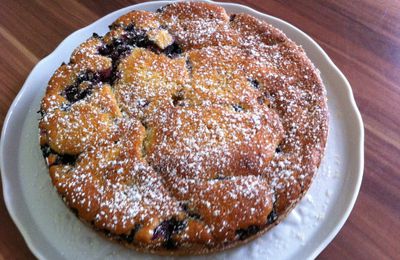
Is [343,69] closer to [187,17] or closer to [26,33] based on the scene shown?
[187,17]

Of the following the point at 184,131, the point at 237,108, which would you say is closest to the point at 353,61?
the point at 237,108

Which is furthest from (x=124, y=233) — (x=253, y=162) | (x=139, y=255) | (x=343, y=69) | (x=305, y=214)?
(x=343, y=69)

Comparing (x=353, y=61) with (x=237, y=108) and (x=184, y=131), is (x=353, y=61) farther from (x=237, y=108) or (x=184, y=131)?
(x=184, y=131)

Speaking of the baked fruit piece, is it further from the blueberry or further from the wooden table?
the wooden table

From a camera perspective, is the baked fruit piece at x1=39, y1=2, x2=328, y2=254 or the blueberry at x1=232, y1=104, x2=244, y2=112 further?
the blueberry at x1=232, y1=104, x2=244, y2=112

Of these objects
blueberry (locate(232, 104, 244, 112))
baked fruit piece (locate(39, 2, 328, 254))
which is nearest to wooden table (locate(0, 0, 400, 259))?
baked fruit piece (locate(39, 2, 328, 254))

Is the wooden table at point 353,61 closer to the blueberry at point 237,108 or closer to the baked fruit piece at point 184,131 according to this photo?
Answer: the baked fruit piece at point 184,131
